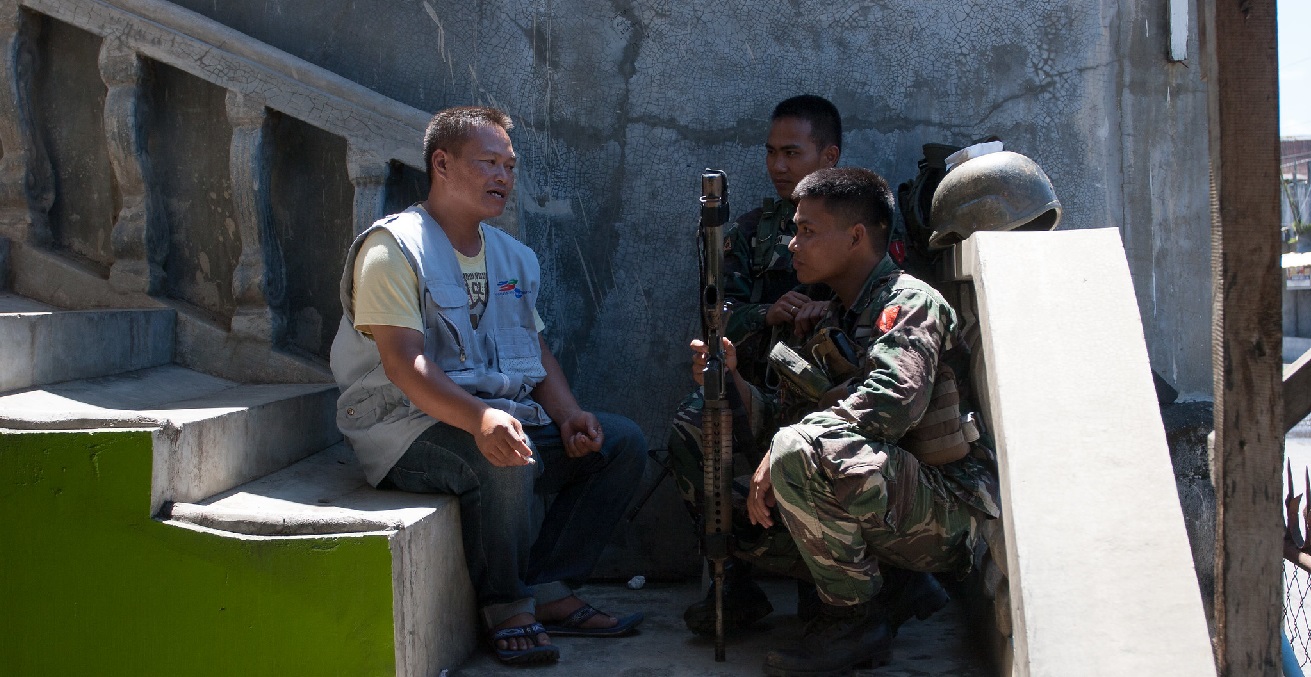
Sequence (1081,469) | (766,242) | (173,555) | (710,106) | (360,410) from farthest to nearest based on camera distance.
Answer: (710,106) → (766,242) → (360,410) → (173,555) → (1081,469)

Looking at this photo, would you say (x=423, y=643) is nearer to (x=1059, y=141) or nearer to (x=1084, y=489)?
(x=1084, y=489)

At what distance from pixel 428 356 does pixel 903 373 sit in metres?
1.34

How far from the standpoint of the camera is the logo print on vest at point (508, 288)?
140 inches

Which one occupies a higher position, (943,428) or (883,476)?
(943,428)

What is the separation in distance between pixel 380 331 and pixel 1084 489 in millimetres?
1839

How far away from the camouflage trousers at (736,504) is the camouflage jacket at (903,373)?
1.72 feet

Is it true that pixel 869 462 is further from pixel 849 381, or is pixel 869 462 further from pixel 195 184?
pixel 195 184

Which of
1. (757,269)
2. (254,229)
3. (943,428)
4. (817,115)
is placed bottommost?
(943,428)

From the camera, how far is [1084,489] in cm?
255

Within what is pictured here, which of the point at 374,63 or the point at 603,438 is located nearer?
the point at 603,438

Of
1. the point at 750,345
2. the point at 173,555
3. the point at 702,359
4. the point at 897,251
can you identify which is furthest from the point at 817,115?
the point at 173,555

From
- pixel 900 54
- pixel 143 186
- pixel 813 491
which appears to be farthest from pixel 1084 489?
pixel 143 186

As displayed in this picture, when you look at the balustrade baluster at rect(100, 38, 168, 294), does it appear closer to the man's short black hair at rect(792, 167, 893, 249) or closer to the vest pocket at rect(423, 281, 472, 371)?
the vest pocket at rect(423, 281, 472, 371)

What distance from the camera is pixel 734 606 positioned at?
3.51 m
